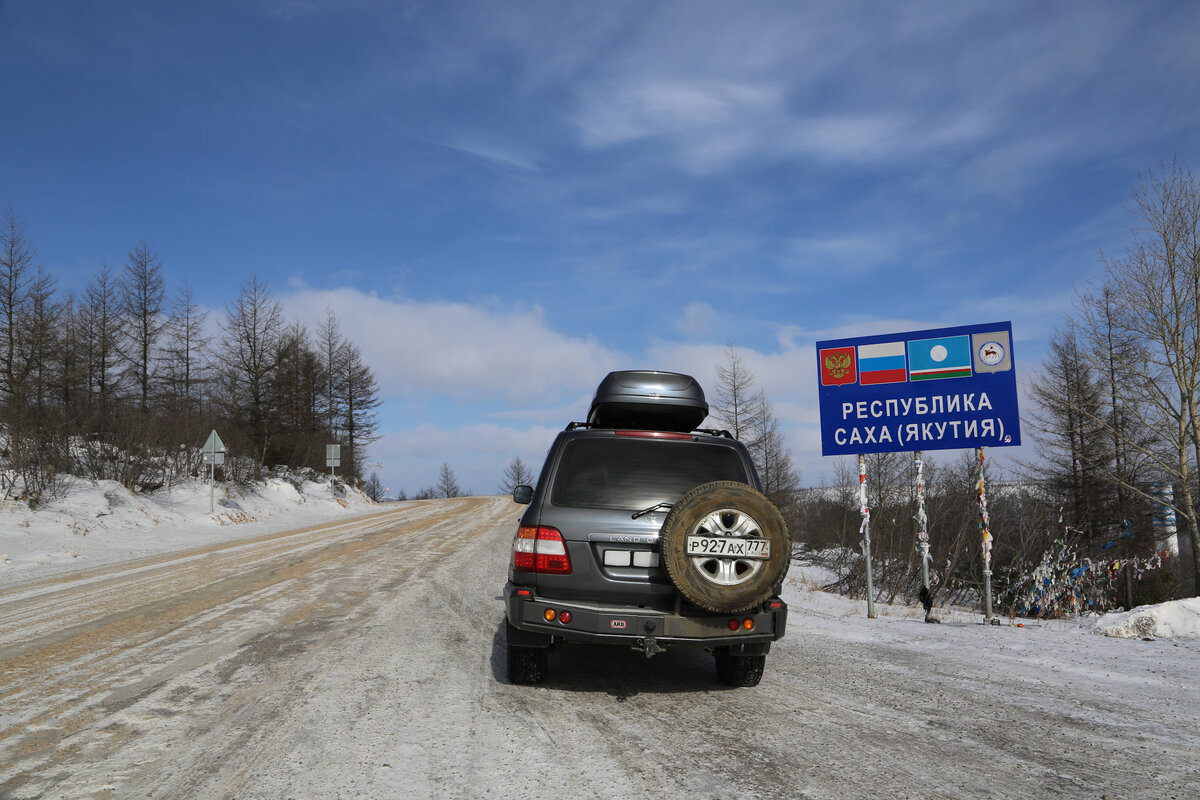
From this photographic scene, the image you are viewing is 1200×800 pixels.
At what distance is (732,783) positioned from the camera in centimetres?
325

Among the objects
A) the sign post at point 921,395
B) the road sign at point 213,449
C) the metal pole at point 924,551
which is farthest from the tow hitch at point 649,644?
the road sign at point 213,449

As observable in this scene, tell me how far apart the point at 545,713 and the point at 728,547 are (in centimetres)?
158

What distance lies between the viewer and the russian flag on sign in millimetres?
9125

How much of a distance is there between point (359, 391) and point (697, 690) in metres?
54.1

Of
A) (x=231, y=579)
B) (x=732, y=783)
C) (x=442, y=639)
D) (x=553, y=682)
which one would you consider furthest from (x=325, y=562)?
(x=732, y=783)

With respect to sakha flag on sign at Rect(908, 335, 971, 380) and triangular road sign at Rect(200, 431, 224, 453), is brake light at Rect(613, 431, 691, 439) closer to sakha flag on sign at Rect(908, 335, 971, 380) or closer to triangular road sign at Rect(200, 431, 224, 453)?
sakha flag on sign at Rect(908, 335, 971, 380)

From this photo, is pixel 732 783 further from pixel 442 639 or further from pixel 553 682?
pixel 442 639

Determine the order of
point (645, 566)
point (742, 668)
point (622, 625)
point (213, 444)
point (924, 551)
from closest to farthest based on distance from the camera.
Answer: point (622, 625) → point (645, 566) → point (742, 668) → point (924, 551) → point (213, 444)

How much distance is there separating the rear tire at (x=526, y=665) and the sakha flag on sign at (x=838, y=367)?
6.20 metres

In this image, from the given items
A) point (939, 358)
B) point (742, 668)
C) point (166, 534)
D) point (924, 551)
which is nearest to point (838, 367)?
point (939, 358)

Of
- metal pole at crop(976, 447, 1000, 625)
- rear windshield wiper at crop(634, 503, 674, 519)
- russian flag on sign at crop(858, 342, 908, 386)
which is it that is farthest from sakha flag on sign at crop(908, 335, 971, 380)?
rear windshield wiper at crop(634, 503, 674, 519)

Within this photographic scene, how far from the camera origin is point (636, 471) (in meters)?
4.87

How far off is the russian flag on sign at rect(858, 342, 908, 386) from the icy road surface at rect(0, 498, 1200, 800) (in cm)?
327

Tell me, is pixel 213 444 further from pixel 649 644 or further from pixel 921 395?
pixel 649 644
